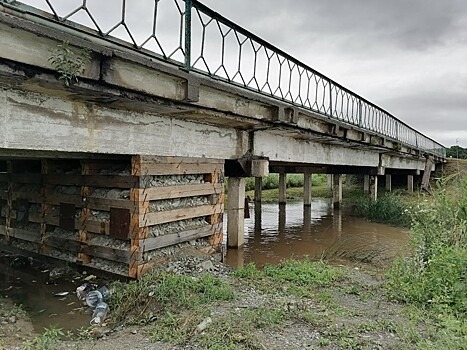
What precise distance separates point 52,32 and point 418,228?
15.9 feet

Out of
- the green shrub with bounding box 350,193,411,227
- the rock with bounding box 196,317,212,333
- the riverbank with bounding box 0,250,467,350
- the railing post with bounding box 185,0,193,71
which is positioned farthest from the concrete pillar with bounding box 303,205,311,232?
the rock with bounding box 196,317,212,333

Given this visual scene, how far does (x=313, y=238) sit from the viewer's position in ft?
35.9

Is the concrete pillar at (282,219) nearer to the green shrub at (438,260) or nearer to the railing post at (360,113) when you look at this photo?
the railing post at (360,113)

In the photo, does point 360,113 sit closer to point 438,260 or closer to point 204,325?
point 438,260

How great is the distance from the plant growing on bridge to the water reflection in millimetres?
4750

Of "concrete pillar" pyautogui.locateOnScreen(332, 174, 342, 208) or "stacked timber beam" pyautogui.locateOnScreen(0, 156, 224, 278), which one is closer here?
"stacked timber beam" pyautogui.locateOnScreen(0, 156, 224, 278)

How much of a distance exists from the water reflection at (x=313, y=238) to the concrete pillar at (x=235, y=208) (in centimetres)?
31

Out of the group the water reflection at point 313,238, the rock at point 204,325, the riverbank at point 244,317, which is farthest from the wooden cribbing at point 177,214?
the rock at point 204,325

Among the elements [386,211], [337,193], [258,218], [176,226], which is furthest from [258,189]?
[176,226]

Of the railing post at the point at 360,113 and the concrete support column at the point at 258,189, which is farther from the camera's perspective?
the concrete support column at the point at 258,189

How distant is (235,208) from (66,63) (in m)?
4.88

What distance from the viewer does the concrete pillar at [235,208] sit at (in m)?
7.78

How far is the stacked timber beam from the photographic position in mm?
4992

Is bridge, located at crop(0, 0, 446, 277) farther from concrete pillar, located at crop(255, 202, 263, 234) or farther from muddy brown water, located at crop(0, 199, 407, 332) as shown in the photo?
concrete pillar, located at crop(255, 202, 263, 234)
